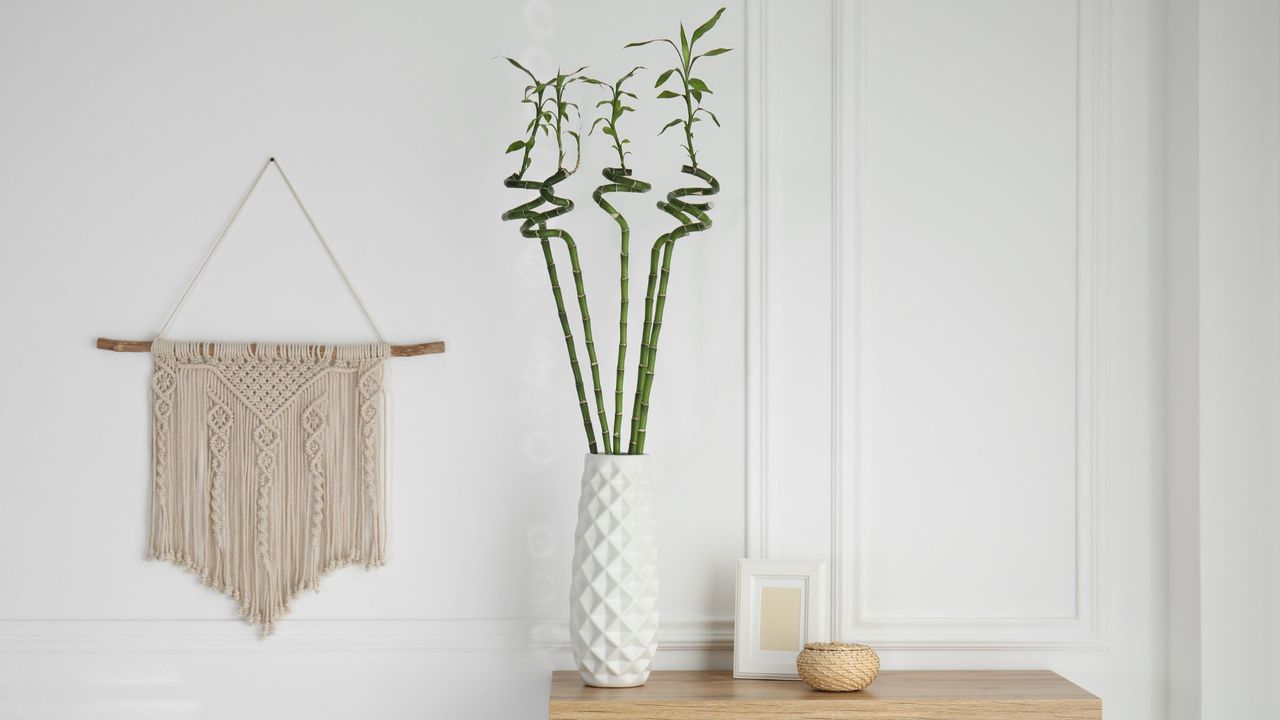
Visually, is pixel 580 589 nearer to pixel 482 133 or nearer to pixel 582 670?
pixel 582 670

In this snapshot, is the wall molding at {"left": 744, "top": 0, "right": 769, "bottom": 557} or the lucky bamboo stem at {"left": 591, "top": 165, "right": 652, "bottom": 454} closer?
the lucky bamboo stem at {"left": 591, "top": 165, "right": 652, "bottom": 454}

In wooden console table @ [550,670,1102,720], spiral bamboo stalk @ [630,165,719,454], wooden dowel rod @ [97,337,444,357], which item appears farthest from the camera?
wooden dowel rod @ [97,337,444,357]

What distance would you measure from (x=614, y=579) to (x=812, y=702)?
399 millimetres

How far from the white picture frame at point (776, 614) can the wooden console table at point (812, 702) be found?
0.12 feet

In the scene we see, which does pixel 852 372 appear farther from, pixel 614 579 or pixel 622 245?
pixel 614 579

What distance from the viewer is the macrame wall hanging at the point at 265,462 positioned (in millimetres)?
1736

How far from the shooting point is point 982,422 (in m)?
1.81

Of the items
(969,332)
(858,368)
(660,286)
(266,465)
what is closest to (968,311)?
(969,332)

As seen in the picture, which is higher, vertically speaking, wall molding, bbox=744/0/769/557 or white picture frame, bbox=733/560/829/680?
wall molding, bbox=744/0/769/557

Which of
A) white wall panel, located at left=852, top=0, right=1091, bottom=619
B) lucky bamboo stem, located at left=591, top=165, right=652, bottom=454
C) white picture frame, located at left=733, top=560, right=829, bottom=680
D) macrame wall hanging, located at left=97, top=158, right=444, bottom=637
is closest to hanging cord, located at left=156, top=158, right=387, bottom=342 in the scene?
macrame wall hanging, located at left=97, top=158, right=444, bottom=637

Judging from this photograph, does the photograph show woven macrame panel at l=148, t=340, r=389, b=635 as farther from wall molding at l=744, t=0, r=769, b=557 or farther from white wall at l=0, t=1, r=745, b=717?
wall molding at l=744, t=0, r=769, b=557

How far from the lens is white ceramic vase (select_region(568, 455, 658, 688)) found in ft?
5.12

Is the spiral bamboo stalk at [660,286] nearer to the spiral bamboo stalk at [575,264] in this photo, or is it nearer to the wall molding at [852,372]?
the spiral bamboo stalk at [575,264]

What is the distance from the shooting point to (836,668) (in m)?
1.57
